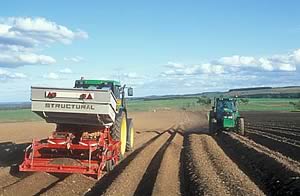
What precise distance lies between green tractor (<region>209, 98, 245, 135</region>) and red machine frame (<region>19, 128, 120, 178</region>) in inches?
533

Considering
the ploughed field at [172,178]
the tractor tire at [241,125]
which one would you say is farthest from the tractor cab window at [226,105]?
the ploughed field at [172,178]

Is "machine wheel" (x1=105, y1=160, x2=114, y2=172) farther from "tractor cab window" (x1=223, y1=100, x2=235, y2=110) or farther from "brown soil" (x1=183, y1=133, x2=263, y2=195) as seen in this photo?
"tractor cab window" (x1=223, y1=100, x2=235, y2=110)

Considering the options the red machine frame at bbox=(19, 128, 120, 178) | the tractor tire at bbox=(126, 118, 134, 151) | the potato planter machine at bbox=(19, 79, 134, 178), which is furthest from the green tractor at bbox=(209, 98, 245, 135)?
the potato planter machine at bbox=(19, 79, 134, 178)

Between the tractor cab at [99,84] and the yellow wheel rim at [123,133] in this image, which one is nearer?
the tractor cab at [99,84]

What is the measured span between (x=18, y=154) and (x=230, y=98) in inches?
558

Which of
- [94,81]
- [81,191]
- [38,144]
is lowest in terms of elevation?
[81,191]

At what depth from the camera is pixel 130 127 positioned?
16500 mm

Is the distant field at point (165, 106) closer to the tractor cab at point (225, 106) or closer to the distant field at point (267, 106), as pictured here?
the distant field at point (267, 106)

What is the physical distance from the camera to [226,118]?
2586 centimetres

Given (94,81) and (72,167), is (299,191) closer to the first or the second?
(72,167)

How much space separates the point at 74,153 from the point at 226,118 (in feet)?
47.8

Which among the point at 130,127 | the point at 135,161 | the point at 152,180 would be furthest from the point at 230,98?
the point at 152,180

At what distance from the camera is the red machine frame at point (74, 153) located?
1136cm

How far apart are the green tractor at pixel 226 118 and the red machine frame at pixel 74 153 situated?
13.6m
